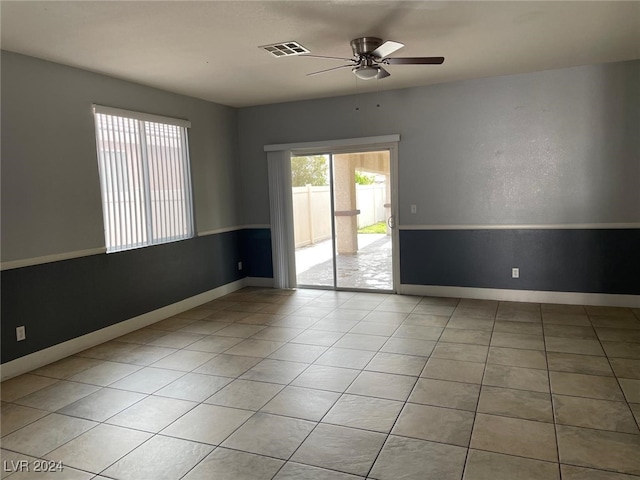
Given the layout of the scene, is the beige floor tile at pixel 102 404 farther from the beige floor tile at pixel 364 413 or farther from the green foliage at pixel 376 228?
the green foliage at pixel 376 228

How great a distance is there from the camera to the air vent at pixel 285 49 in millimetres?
3646

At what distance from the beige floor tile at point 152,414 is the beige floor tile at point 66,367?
0.97 metres

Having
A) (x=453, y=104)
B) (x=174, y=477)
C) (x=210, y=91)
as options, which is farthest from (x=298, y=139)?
(x=174, y=477)

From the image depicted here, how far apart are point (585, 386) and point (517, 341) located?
91 cm

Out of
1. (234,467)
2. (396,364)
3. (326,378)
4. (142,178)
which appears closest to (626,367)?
(396,364)

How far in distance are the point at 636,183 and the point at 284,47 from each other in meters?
3.88

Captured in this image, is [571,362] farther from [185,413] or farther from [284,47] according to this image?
[284,47]

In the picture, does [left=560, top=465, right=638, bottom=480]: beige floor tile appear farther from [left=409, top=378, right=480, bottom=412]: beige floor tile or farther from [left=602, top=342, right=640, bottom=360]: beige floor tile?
[left=602, top=342, right=640, bottom=360]: beige floor tile

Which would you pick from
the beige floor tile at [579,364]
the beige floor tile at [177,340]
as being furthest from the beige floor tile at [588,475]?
the beige floor tile at [177,340]

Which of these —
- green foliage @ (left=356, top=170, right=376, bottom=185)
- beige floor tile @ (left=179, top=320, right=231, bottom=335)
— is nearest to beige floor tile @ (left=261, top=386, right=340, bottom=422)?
beige floor tile @ (left=179, top=320, right=231, bottom=335)

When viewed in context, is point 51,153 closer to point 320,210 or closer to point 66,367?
point 66,367

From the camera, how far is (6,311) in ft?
11.7

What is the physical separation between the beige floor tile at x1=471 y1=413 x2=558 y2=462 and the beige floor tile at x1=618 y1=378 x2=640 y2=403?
71cm

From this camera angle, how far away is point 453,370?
3414 mm
